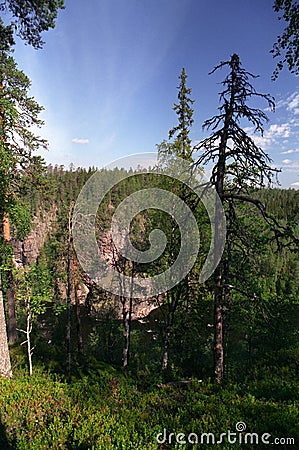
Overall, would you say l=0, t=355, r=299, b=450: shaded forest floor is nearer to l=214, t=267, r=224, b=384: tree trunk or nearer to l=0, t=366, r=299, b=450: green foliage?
l=0, t=366, r=299, b=450: green foliage

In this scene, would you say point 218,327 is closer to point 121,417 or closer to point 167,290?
point 121,417

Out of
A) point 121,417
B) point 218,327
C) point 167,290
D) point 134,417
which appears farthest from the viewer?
point 167,290

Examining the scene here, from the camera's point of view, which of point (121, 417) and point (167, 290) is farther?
point (167, 290)

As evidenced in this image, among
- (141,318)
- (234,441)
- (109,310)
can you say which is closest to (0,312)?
(234,441)

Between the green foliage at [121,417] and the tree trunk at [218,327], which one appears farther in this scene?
the tree trunk at [218,327]

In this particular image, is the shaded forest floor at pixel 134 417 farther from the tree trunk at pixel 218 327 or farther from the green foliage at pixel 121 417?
the tree trunk at pixel 218 327

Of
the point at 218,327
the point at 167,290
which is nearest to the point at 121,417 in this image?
the point at 218,327

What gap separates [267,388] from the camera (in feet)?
21.9

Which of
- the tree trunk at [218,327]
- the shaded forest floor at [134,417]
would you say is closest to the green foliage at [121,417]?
the shaded forest floor at [134,417]

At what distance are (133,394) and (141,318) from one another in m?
32.0

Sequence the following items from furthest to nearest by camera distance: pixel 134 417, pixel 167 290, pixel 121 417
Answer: pixel 167 290 < pixel 134 417 < pixel 121 417

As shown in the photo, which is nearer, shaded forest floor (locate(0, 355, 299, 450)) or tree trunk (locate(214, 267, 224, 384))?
shaded forest floor (locate(0, 355, 299, 450))

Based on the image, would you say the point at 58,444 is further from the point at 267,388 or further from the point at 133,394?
the point at 267,388

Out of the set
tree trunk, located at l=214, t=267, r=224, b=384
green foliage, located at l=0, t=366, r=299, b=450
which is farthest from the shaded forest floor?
tree trunk, located at l=214, t=267, r=224, b=384
